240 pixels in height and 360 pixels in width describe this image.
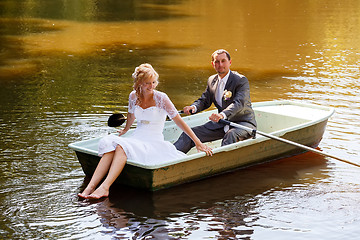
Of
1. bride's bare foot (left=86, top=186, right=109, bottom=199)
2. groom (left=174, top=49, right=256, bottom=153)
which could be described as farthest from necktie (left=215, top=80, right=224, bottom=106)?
bride's bare foot (left=86, top=186, right=109, bottom=199)

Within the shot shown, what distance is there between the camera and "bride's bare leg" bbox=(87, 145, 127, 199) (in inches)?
238

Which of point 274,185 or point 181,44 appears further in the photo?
point 181,44

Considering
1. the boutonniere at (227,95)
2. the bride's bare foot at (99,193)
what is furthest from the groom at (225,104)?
the bride's bare foot at (99,193)

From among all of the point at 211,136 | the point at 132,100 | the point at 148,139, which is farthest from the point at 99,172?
the point at 211,136

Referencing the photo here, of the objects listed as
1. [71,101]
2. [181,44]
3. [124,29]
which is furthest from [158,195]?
[124,29]

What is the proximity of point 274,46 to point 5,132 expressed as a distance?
885 centimetres

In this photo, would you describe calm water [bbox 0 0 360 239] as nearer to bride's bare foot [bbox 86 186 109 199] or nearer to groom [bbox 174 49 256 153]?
bride's bare foot [bbox 86 186 109 199]

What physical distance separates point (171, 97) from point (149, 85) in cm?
451

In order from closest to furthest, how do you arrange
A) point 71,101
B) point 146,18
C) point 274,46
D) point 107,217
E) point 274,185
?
point 107,217
point 274,185
point 71,101
point 274,46
point 146,18

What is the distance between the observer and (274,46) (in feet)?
51.1

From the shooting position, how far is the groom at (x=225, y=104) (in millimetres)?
7039

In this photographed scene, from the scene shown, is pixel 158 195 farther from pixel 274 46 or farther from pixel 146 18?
pixel 146 18

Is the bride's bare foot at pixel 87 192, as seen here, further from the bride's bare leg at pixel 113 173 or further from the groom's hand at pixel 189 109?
the groom's hand at pixel 189 109

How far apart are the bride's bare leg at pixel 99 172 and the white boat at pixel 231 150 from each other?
0.58ft
